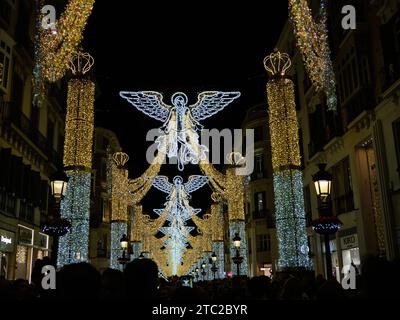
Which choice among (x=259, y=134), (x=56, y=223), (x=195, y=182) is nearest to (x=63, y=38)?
(x=56, y=223)

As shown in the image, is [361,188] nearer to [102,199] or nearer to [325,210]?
[325,210]

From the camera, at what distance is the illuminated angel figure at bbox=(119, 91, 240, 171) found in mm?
21203

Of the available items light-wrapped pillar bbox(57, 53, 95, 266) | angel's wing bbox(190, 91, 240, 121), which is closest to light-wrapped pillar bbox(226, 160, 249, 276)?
angel's wing bbox(190, 91, 240, 121)

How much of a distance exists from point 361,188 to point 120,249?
1391 centimetres

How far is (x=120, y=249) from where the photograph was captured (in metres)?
27.4

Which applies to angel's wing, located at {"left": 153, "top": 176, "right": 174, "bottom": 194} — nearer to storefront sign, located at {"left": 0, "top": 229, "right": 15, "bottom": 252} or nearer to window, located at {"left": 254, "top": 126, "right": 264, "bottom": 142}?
storefront sign, located at {"left": 0, "top": 229, "right": 15, "bottom": 252}

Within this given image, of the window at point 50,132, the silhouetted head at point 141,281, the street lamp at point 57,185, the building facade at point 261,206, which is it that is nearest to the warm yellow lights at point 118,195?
the window at point 50,132

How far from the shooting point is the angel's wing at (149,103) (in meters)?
21.1

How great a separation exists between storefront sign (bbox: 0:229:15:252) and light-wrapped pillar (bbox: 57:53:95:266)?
5.92m

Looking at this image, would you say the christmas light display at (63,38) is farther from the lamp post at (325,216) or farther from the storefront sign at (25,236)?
the storefront sign at (25,236)

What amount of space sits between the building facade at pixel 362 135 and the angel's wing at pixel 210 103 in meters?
5.96
